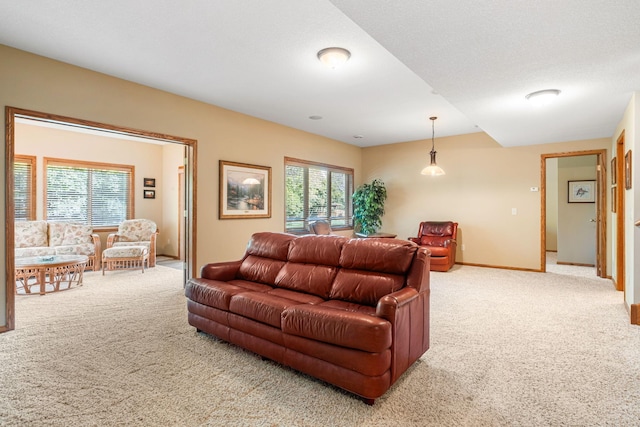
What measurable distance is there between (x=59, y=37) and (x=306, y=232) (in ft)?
15.8

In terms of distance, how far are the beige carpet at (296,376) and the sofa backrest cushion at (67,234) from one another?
8.26ft

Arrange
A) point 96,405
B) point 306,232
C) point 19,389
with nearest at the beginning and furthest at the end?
point 96,405
point 19,389
point 306,232

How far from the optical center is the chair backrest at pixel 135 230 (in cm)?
677

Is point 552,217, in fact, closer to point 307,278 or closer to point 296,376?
point 307,278

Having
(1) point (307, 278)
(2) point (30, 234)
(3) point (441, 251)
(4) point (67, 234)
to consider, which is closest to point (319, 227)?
(3) point (441, 251)

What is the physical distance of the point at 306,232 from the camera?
22.5ft

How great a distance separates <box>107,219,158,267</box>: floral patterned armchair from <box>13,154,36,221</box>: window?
4.62 feet

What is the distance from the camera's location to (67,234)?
6027mm

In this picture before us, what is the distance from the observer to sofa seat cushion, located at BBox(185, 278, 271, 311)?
107 inches

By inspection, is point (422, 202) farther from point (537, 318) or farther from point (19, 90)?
point (19, 90)

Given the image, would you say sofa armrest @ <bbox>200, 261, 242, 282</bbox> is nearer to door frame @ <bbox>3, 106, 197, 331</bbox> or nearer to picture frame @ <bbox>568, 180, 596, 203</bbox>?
door frame @ <bbox>3, 106, 197, 331</bbox>

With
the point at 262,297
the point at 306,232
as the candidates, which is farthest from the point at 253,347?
the point at 306,232

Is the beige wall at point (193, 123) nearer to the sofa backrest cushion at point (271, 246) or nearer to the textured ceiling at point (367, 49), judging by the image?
the textured ceiling at point (367, 49)

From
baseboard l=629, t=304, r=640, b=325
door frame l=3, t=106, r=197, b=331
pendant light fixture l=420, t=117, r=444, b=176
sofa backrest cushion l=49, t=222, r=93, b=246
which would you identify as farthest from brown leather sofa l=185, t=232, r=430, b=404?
sofa backrest cushion l=49, t=222, r=93, b=246
